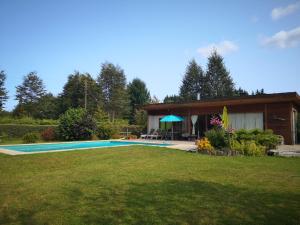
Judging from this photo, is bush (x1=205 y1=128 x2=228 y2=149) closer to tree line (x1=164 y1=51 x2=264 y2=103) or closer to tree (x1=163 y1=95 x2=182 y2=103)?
tree line (x1=164 y1=51 x2=264 y2=103)

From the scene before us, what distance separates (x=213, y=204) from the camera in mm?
3896

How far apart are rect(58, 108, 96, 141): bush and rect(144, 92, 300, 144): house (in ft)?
19.8

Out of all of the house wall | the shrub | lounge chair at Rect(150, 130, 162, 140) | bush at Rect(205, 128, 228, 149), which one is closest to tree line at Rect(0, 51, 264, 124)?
lounge chair at Rect(150, 130, 162, 140)

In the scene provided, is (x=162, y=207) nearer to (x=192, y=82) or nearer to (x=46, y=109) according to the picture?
(x=192, y=82)

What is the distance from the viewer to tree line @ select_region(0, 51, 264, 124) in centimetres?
4137

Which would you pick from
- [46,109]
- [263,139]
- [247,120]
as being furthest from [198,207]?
[46,109]

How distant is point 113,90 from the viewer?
145ft

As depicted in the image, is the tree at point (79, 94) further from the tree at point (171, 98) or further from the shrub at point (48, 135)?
Result: the shrub at point (48, 135)

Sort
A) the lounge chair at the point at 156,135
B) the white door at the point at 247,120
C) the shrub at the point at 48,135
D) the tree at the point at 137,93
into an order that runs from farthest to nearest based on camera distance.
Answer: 1. the tree at the point at 137,93
2. the lounge chair at the point at 156,135
3. the shrub at the point at 48,135
4. the white door at the point at 247,120

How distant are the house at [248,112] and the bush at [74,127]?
6.02 meters

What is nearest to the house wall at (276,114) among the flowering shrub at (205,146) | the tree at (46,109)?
the flowering shrub at (205,146)

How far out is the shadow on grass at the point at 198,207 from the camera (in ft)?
10.7

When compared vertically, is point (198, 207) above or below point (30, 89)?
below

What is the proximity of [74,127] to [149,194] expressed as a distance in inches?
608
